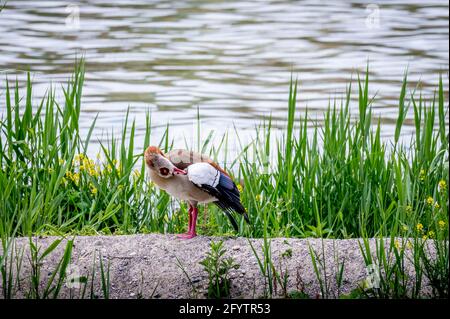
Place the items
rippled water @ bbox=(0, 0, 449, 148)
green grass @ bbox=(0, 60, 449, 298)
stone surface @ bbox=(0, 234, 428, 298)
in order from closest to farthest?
1. stone surface @ bbox=(0, 234, 428, 298)
2. green grass @ bbox=(0, 60, 449, 298)
3. rippled water @ bbox=(0, 0, 449, 148)

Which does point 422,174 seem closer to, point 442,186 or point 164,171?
point 442,186

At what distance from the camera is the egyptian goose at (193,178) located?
2791 mm

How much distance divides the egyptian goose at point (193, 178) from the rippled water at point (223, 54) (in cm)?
167

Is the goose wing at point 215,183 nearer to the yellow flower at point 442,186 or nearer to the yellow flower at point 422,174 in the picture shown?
the yellow flower at point 442,186

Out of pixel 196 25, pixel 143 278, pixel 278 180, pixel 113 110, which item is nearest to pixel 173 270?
pixel 143 278

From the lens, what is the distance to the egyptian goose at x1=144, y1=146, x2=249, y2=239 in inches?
110

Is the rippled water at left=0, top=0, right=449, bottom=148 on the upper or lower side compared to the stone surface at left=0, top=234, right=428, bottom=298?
upper

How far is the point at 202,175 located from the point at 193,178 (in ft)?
0.10

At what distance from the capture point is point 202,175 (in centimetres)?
279

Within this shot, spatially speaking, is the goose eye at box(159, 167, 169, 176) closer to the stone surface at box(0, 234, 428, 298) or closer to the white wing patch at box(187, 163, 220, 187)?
the white wing patch at box(187, 163, 220, 187)

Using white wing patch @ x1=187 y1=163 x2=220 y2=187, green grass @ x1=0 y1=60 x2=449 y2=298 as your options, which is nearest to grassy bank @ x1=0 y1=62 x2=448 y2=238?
green grass @ x1=0 y1=60 x2=449 y2=298

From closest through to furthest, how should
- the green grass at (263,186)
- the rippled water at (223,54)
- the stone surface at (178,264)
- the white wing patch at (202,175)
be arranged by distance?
the stone surface at (178,264) < the white wing patch at (202,175) < the green grass at (263,186) < the rippled water at (223,54)

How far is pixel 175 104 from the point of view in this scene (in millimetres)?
5547

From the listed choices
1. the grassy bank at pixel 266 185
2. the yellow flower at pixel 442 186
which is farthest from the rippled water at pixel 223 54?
the yellow flower at pixel 442 186
